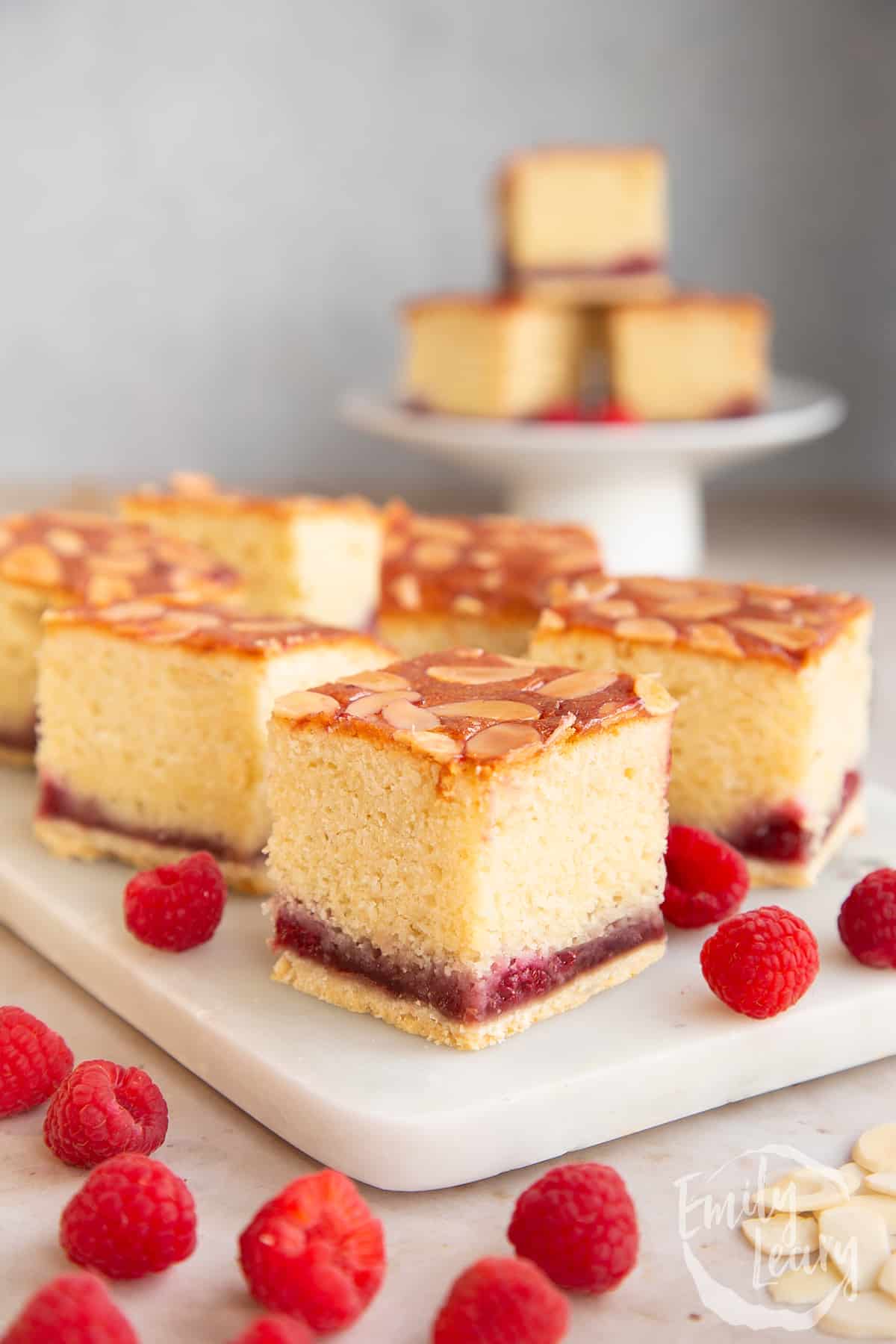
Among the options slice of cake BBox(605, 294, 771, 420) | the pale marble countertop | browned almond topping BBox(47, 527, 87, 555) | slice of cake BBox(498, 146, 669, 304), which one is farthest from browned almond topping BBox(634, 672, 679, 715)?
slice of cake BBox(498, 146, 669, 304)

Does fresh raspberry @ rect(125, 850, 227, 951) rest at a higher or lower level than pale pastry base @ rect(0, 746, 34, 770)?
higher

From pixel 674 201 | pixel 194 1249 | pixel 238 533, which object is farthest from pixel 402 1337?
pixel 674 201

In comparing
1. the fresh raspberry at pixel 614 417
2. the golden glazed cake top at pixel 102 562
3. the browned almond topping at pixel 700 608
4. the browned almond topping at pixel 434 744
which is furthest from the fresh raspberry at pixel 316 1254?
the fresh raspberry at pixel 614 417

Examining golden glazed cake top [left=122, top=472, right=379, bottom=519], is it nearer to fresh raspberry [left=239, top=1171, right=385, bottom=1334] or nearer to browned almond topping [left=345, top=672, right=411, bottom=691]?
browned almond topping [left=345, top=672, right=411, bottom=691]

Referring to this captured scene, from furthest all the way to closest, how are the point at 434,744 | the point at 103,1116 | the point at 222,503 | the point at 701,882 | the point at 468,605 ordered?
1. the point at 222,503
2. the point at 468,605
3. the point at 701,882
4. the point at 434,744
5. the point at 103,1116

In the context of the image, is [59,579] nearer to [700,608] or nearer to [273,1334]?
[700,608]

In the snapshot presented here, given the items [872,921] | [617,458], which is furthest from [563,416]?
[872,921]
